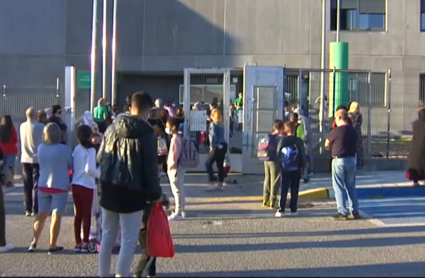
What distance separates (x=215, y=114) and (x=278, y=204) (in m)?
3.05

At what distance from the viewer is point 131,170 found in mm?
6406

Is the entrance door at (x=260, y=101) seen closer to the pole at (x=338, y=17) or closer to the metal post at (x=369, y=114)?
the metal post at (x=369, y=114)

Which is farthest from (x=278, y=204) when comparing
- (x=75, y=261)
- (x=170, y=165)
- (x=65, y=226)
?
(x=75, y=261)

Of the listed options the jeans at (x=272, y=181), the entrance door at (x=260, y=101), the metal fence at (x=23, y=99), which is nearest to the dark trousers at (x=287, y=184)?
the jeans at (x=272, y=181)

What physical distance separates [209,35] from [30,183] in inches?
956

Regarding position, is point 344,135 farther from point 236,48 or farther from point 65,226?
point 236,48

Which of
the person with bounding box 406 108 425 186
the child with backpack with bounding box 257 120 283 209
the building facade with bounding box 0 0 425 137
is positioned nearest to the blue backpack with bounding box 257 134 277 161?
the child with backpack with bounding box 257 120 283 209

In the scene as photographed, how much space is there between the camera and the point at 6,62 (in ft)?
115

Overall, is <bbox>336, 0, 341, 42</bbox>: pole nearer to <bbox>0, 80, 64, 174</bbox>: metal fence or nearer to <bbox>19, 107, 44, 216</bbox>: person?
<bbox>0, 80, 64, 174</bbox>: metal fence

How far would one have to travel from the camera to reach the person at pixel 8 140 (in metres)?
13.2

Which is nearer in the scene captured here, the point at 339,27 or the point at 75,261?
the point at 75,261

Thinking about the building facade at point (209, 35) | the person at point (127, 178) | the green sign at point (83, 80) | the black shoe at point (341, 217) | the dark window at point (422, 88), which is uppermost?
the building facade at point (209, 35)

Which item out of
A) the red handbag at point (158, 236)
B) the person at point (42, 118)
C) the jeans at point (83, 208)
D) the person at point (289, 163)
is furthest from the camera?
the person at point (42, 118)

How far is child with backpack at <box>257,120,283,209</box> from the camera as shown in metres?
12.5
